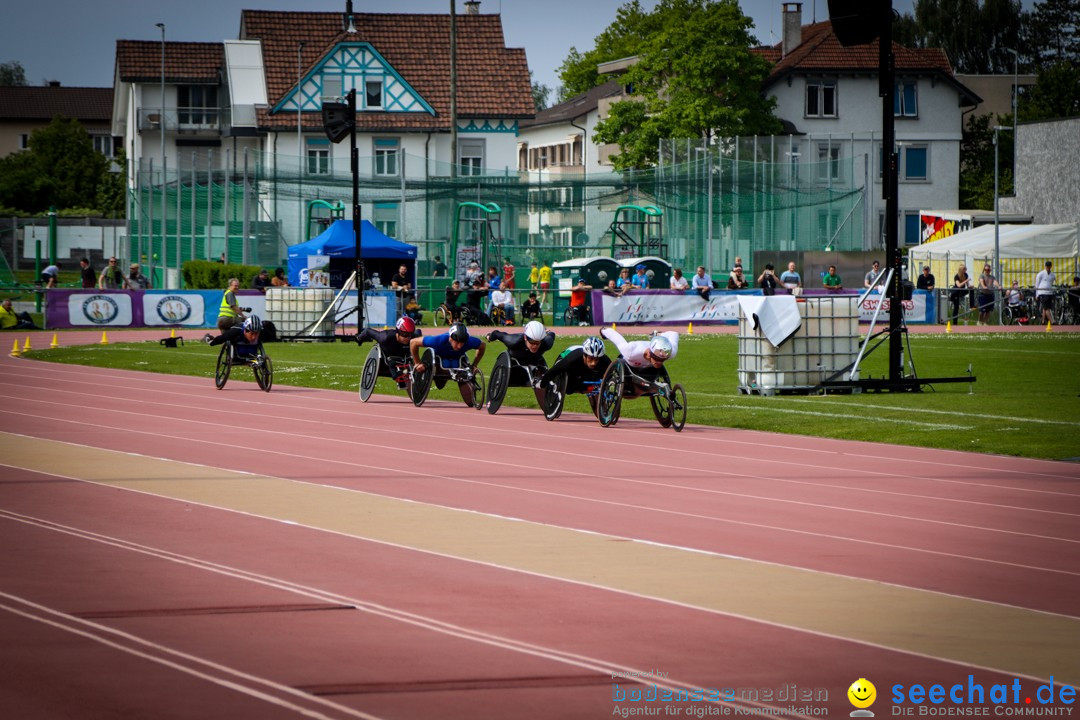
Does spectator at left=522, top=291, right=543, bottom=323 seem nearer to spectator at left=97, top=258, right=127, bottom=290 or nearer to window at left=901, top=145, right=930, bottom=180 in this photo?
spectator at left=97, top=258, right=127, bottom=290

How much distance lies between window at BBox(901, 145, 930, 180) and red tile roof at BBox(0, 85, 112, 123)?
80.4 metres

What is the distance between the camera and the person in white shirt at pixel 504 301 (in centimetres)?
4141

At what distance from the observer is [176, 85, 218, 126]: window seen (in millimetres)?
75375

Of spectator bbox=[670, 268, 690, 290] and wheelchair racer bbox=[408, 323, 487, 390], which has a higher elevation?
spectator bbox=[670, 268, 690, 290]

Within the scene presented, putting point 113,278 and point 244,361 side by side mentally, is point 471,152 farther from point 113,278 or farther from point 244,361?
point 244,361

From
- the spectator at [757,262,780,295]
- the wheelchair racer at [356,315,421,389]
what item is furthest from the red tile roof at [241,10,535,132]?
the wheelchair racer at [356,315,421,389]

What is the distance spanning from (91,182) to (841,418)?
8521 cm

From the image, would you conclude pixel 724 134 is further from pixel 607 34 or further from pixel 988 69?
pixel 988 69

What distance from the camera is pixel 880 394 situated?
2189 cm

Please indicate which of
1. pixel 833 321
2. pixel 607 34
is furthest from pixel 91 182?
pixel 833 321

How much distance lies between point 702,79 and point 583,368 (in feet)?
177

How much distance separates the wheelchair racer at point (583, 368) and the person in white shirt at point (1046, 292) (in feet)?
90.3

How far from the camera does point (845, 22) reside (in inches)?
809

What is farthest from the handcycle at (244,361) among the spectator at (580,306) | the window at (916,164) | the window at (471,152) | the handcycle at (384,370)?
the window at (916,164)
